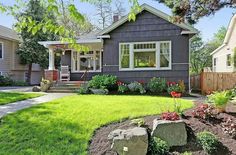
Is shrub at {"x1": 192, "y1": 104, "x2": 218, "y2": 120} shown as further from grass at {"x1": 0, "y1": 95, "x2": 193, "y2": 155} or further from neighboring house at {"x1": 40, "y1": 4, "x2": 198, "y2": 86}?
neighboring house at {"x1": 40, "y1": 4, "x2": 198, "y2": 86}

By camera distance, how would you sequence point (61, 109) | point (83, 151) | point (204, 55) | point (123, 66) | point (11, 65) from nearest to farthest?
1. point (83, 151)
2. point (61, 109)
3. point (123, 66)
4. point (11, 65)
5. point (204, 55)

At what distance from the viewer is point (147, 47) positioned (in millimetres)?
17719

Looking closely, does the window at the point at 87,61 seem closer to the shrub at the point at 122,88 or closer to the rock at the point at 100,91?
the rock at the point at 100,91

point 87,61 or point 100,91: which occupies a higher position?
point 87,61

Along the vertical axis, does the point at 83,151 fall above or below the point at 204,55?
below

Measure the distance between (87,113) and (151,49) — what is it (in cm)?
928

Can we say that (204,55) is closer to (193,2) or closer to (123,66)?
(123,66)

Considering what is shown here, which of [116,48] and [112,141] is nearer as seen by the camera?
[112,141]

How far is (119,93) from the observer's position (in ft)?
55.0

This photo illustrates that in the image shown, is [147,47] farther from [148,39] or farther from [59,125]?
[59,125]

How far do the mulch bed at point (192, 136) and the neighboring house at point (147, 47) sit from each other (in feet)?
28.7

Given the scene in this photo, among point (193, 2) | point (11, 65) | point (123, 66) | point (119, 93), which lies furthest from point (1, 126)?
point (11, 65)

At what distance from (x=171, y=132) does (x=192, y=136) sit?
55 centimetres

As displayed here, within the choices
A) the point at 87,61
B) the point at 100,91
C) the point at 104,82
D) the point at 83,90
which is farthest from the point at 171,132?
the point at 87,61
